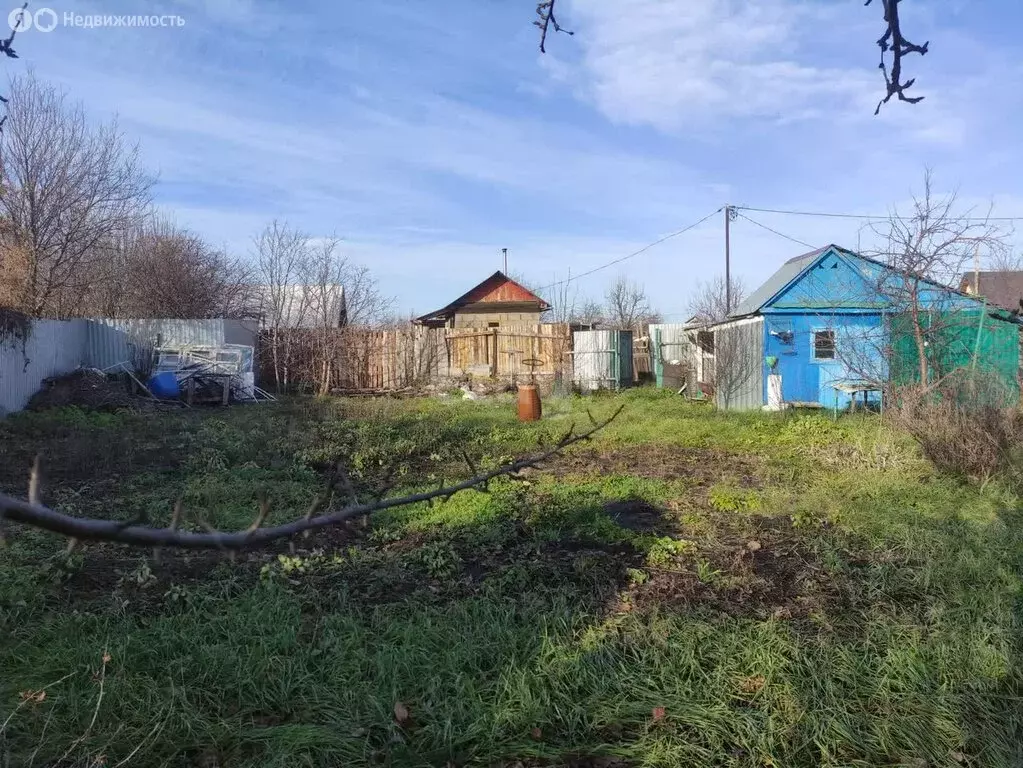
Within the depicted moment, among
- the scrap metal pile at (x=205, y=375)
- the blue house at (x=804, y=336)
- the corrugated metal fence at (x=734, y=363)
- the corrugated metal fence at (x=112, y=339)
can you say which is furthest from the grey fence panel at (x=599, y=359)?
the corrugated metal fence at (x=112, y=339)

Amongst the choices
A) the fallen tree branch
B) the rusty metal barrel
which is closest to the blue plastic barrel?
the rusty metal barrel

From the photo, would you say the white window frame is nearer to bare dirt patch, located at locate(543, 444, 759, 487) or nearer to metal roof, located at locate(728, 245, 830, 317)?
metal roof, located at locate(728, 245, 830, 317)

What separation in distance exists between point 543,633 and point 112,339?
52.3 ft

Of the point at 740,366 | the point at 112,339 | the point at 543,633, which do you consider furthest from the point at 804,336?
the point at 112,339

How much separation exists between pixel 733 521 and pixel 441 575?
2.56 m

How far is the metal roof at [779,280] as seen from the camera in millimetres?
14209

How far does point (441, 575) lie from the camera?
4676 millimetres

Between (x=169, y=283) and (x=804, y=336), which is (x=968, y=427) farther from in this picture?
(x=169, y=283)

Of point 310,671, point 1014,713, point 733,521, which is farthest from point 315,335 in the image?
point 1014,713

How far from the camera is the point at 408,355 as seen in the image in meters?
19.0

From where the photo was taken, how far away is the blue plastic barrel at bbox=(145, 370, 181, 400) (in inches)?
593

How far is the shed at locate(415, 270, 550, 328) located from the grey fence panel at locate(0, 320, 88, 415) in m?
12.6

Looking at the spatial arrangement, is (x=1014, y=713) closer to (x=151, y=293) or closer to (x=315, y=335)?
(x=315, y=335)

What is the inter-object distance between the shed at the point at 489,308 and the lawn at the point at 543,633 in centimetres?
2009
